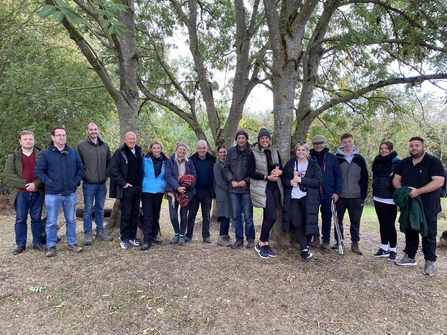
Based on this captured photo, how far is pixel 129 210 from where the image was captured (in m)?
5.14

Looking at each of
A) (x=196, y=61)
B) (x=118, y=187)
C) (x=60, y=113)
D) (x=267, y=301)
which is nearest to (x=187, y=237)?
(x=118, y=187)

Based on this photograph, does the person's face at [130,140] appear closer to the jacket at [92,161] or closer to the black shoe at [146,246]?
the jacket at [92,161]

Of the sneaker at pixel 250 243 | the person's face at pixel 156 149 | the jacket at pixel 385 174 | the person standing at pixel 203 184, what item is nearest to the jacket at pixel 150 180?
the person's face at pixel 156 149

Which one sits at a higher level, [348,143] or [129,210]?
[348,143]

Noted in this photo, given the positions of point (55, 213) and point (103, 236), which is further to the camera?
point (103, 236)

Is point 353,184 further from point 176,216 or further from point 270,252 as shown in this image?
point 176,216

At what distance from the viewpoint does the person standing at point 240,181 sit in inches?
195

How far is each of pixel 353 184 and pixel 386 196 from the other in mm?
555

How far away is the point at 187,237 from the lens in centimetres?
559

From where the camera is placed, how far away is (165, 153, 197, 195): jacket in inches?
203

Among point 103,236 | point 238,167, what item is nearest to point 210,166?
point 238,167

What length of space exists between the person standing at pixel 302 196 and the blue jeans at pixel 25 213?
13.6 ft

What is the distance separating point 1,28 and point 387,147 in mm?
12399

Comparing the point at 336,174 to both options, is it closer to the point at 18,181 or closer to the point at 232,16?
the point at 18,181
